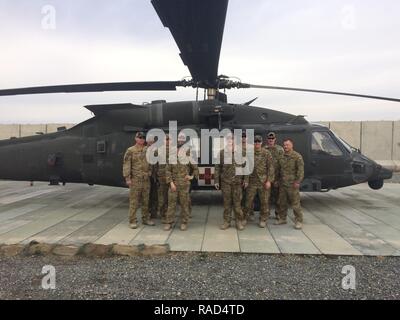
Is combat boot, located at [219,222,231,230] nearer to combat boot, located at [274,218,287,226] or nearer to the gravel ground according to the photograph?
combat boot, located at [274,218,287,226]

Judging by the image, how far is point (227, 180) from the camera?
23.2 feet

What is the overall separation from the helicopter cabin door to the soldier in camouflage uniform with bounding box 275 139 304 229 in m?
1.70

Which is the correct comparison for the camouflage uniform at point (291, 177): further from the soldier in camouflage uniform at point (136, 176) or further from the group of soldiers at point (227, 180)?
the soldier in camouflage uniform at point (136, 176)

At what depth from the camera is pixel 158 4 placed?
159 inches

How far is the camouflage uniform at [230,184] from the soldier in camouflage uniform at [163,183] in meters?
0.97

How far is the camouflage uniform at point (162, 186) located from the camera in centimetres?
737

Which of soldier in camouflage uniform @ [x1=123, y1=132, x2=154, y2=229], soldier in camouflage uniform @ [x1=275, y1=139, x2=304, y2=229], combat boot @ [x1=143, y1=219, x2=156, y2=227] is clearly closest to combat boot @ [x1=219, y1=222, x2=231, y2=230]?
soldier in camouflage uniform @ [x1=275, y1=139, x2=304, y2=229]

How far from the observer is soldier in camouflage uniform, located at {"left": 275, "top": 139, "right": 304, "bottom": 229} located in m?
7.24

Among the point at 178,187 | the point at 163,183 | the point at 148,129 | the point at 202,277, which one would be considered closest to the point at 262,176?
the point at 178,187

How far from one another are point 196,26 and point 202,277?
9.61 ft
